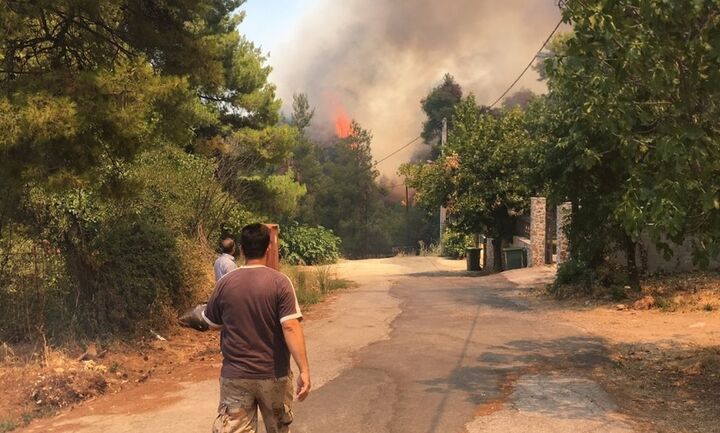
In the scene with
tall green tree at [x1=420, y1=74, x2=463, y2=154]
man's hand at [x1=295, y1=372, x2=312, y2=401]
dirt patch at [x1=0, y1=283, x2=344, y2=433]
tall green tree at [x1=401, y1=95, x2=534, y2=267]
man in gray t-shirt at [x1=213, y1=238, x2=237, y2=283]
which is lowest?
dirt patch at [x1=0, y1=283, x2=344, y2=433]

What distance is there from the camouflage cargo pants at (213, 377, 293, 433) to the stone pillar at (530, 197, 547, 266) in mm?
19389

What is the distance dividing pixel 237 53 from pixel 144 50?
1570cm

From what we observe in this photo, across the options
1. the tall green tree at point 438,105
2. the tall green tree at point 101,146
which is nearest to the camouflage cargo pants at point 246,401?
the tall green tree at point 101,146

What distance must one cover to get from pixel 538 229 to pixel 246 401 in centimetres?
1962

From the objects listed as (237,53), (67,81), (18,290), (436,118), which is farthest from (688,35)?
(436,118)

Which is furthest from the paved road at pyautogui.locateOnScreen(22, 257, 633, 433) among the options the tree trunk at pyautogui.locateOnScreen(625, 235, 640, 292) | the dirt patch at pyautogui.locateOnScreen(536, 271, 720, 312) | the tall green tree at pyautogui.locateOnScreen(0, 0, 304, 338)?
the tree trunk at pyautogui.locateOnScreen(625, 235, 640, 292)

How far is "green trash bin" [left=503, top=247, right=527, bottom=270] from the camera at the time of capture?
2377 cm

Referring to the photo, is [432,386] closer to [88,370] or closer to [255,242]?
[255,242]

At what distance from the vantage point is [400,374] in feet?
23.0

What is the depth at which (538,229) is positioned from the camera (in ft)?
72.0

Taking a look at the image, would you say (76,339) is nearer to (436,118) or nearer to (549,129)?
(549,129)

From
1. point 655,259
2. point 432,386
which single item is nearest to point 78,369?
point 432,386

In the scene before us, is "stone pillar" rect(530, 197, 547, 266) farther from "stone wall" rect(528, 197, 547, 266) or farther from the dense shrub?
the dense shrub

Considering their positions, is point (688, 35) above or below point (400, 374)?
above
